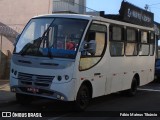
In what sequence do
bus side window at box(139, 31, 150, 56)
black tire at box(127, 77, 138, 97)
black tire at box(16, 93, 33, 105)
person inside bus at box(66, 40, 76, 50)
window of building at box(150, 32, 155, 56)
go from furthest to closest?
1. window of building at box(150, 32, 155, 56)
2. bus side window at box(139, 31, 150, 56)
3. black tire at box(127, 77, 138, 97)
4. black tire at box(16, 93, 33, 105)
5. person inside bus at box(66, 40, 76, 50)

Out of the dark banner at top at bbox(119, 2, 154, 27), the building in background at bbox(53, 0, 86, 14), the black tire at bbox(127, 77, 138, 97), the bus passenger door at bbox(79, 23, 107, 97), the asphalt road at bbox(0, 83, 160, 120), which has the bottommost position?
the asphalt road at bbox(0, 83, 160, 120)

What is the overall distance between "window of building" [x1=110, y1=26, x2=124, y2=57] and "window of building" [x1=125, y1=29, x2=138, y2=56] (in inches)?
22.4

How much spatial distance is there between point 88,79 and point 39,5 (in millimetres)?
15990

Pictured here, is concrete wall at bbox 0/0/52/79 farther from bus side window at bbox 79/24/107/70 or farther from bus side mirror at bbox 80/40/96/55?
bus side mirror at bbox 80/40/96/55

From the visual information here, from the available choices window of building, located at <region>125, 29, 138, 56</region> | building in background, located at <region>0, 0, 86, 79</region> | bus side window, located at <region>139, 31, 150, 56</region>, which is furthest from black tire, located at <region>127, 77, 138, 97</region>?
building in background, located at <region>0, 0, 86, 79</region>

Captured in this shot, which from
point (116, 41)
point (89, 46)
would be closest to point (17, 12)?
point (116, 41)

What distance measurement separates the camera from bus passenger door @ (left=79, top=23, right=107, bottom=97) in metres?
11.6

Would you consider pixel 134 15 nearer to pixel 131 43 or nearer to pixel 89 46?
pixel 131 43

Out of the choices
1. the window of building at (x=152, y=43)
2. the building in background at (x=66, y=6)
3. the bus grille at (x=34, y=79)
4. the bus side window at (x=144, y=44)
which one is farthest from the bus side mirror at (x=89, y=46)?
the building in background at (x=66, y=6)

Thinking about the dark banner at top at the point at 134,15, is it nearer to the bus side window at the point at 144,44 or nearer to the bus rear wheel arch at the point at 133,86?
the bus side window at the point at 144,44

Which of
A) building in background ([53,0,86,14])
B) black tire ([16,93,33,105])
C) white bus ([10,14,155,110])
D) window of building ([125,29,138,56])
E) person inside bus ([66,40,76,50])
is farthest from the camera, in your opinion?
building in background ([53,0,86,14])

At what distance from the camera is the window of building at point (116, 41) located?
13656 millimetres

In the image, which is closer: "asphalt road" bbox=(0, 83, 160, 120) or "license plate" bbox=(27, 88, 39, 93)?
"asphalt road" bbox=(0, 83, 160, 120)

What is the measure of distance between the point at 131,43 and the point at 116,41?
5.99 feet
